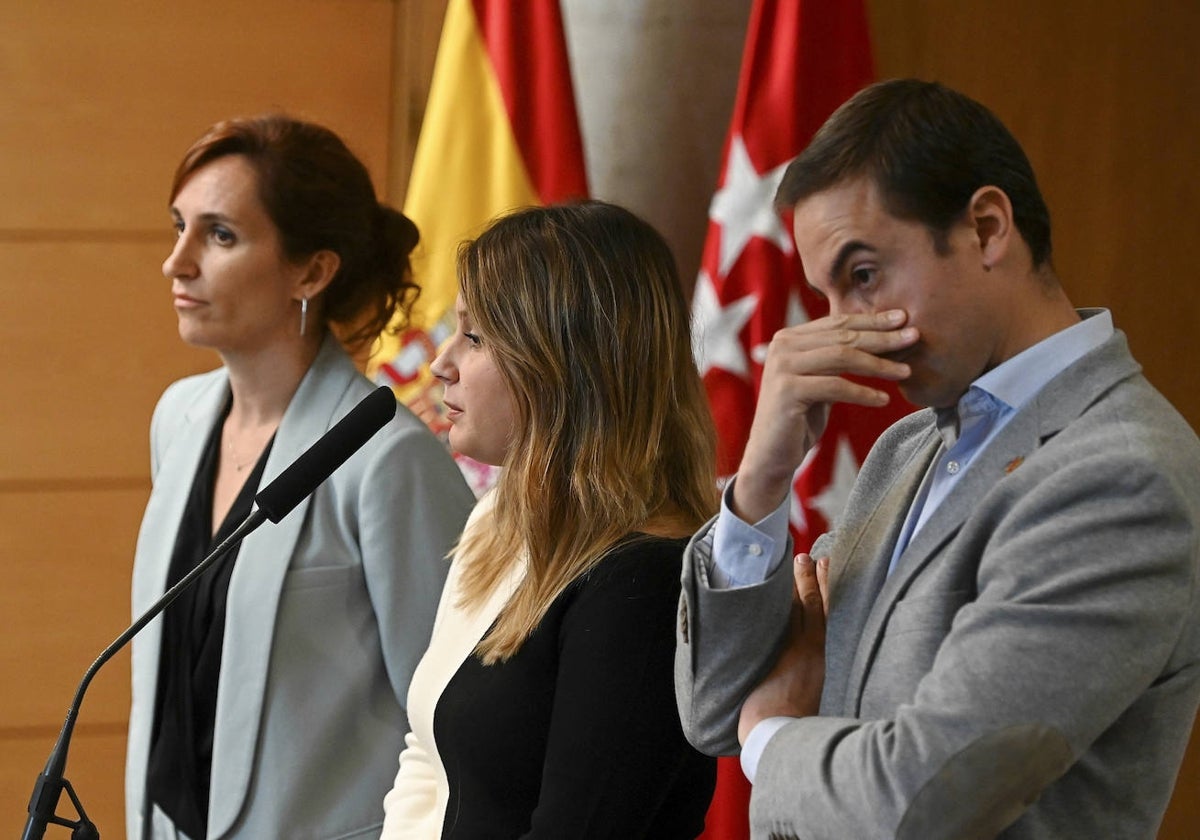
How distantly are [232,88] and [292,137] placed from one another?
992 mm

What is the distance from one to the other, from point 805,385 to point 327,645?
1.27 m

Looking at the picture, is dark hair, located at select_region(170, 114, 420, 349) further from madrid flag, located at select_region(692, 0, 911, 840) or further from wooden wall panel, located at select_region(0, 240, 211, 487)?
wooden wall panel, located at select_region(0, 240, 211, 487)

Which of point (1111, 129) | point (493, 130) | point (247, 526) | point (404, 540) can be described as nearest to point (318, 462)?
point (247, 526)

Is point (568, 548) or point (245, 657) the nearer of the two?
point (568, 548)

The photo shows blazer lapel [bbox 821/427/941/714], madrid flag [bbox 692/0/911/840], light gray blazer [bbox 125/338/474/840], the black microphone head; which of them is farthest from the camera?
madrid flag [bbox 692/0/911/840]

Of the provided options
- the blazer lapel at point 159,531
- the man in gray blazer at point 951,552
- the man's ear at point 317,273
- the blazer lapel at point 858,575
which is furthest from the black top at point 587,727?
the man's ear at point 317,273

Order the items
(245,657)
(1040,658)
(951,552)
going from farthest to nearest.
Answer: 1. (245,657)
2. (951,552)
3. (1040,658)

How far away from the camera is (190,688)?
2.32 m

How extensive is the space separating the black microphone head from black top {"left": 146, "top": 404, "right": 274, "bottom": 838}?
839 mm

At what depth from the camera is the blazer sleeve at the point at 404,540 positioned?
2.27 meters

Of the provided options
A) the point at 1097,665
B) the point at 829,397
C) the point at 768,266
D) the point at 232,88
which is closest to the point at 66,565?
the point at 232,88

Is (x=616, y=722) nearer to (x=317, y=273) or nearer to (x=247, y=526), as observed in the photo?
(x=247, y=526)

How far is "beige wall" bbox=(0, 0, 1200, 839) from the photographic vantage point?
3.40m

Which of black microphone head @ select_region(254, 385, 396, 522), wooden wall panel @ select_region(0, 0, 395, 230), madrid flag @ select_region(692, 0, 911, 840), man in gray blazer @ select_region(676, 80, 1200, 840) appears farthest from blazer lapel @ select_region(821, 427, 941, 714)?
wooden wall panel @ select_region(0, 0, 395, 230)
